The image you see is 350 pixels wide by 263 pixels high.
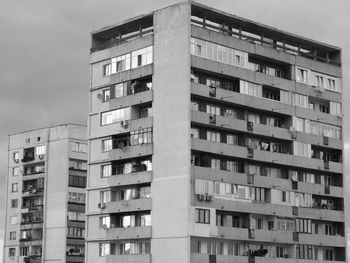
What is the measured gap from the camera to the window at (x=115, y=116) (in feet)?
258

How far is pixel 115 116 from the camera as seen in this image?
79.8 meters

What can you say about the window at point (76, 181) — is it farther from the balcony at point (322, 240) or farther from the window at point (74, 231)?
the balcony at point (322, 240)

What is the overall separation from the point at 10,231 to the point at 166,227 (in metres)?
60.4

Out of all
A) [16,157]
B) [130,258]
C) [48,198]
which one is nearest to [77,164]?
[48,198]

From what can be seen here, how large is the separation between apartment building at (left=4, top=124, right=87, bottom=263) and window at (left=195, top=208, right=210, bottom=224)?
4947 cm

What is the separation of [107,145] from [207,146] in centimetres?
1134

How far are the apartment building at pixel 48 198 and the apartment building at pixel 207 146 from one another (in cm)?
3941

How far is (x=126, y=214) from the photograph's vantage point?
77.8 metres

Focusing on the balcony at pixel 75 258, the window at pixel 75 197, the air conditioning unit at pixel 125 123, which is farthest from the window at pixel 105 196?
the window at pixel 75 197

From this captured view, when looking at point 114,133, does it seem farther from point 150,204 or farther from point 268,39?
point 268,39

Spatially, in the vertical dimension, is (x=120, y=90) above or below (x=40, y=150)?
below

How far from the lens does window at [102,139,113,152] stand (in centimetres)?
8006

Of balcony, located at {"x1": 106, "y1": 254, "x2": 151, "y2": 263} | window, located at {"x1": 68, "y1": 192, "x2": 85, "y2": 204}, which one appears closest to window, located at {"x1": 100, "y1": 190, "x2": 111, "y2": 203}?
balcony, located at {"x1": 106, "y1": 254, "x2": 151, "y2": 263}

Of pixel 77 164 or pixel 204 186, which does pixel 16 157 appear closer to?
pixel 77 164
